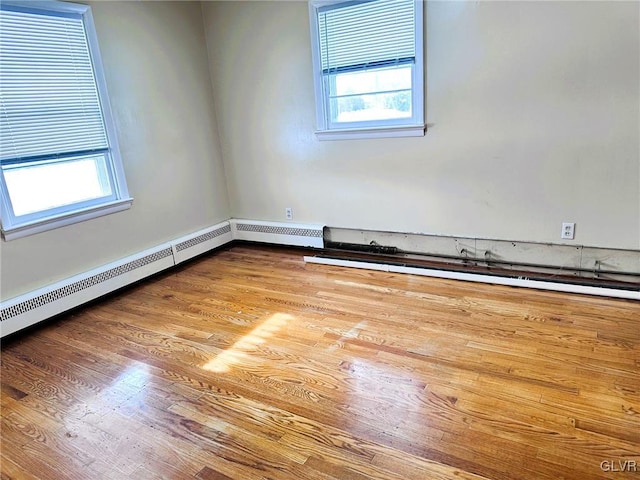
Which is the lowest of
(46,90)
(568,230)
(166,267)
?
(166,267)

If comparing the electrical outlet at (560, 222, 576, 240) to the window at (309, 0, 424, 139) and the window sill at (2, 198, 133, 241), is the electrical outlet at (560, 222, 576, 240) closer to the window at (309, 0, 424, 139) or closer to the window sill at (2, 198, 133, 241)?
the window at (309, 0, 424, 139)

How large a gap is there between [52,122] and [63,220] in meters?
0.68

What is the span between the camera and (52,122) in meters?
2.90

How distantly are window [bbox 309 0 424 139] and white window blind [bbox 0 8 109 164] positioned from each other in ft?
5.80

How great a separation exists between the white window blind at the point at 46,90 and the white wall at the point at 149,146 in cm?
19

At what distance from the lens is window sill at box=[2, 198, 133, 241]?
2.71m

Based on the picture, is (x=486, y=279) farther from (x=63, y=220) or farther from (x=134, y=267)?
(x=63, y=220)

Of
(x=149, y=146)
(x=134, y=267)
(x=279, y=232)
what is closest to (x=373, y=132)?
(x=279, y=232)

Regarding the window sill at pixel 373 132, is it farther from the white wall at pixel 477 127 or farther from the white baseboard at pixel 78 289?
the white baseboard at pixel 78 289

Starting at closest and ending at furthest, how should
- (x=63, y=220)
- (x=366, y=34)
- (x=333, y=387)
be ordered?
1. (x=333, y=387)
2. (x=63, y=220)
3. (x=366, y=34)

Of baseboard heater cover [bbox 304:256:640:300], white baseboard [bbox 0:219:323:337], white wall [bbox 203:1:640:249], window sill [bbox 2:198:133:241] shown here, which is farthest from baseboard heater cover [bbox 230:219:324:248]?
window sill [bbox 2:198:133:241]

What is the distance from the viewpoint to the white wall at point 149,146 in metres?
2.97

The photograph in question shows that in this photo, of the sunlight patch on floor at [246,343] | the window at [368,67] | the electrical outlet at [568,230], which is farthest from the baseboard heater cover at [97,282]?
the electrical outlet at [568,230]

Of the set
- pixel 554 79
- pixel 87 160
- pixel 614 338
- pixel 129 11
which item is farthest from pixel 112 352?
pixel 554 79
